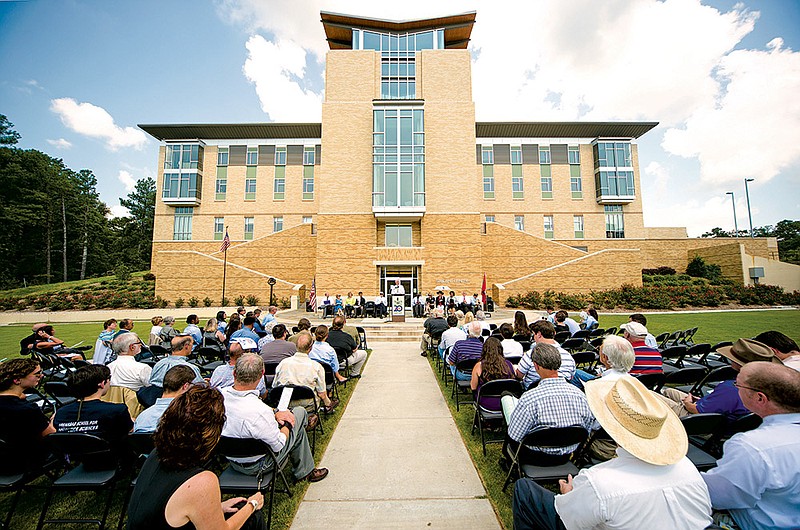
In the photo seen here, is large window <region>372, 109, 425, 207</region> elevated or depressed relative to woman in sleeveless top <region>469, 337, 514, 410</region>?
elevated

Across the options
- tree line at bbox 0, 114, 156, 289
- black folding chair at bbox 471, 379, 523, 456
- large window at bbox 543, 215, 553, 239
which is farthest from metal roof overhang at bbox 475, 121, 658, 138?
tree line at bbox 0, 114, 156, 289

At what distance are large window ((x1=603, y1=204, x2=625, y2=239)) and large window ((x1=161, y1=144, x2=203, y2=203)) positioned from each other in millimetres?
45961

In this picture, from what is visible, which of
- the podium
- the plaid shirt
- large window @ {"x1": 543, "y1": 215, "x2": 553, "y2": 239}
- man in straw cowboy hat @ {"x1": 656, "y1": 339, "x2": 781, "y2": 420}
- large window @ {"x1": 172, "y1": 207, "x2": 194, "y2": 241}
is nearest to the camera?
the plaid shirt

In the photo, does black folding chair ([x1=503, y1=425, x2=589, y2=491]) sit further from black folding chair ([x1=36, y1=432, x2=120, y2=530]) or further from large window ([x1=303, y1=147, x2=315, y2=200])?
large window ([x1=303, y1=147, x2=315, y2=200])

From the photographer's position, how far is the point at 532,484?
224 centimetres

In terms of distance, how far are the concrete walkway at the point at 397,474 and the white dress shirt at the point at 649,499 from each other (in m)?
1.70

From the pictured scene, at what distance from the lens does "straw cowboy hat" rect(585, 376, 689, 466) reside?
158 centimetres

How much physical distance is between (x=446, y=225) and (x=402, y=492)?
77.9 ft

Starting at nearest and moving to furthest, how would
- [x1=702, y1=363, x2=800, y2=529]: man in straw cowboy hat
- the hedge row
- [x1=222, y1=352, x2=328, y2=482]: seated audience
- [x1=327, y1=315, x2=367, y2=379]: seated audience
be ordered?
[x1=702, y1=363, x2=800, y2=529]: man in straw cowboy hat < [x1=222, y1=352, x2=328, y2=482]: seated audience < [x1=327, y1=315, x2=367, y2=379]: seated audience < the hedge row

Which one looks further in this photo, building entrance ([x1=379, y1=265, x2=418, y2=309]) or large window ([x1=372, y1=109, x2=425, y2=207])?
building entrance ([x1=379, y1=265, x2=418, y2=309])

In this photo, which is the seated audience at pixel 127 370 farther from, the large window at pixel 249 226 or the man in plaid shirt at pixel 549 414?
the large window at pixel 249 226

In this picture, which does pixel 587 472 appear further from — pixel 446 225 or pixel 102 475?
pixel 446 225

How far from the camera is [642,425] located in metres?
1.62

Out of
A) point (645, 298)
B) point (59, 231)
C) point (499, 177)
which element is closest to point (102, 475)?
point (645, 298)
